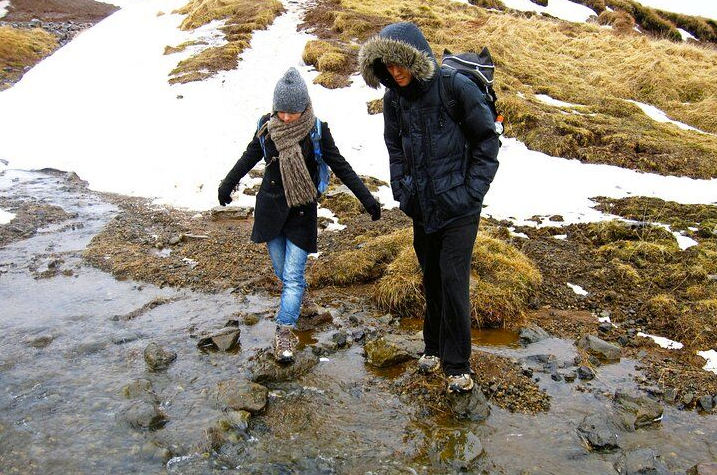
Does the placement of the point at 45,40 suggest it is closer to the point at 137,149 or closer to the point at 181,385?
the point at 137,149

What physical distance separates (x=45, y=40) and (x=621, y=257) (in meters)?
41.7

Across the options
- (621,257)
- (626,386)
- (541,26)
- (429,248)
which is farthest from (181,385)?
(541,26)

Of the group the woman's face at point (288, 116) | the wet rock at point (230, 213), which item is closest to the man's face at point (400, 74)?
the woman's face at point (288, 116)

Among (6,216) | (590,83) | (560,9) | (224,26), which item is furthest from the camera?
(560,9)

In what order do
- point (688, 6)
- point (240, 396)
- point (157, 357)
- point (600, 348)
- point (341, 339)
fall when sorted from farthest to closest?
point (688, 6) < point (341, 339) < point (600, 348) < point (157, 357) < point (240, 396)

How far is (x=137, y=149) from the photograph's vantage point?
15.7m

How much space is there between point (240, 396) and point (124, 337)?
6.80 feet

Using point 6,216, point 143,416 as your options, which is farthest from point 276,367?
point 6,216

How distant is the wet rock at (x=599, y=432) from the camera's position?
4246mm

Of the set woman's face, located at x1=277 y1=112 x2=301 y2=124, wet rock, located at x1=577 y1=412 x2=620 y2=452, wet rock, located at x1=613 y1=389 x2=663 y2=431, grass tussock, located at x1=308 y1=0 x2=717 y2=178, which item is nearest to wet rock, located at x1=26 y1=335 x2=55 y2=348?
woman's face, located at x1=277 y1=112 x2=301 y2=124

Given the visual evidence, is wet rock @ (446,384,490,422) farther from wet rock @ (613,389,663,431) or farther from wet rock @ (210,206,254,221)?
wet rock @ (210,206,254,221)

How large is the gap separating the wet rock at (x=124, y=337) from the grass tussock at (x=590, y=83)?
35.2ft

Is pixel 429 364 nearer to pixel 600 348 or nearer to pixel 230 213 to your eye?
pixel 600 348

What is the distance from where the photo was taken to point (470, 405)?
470 cm
